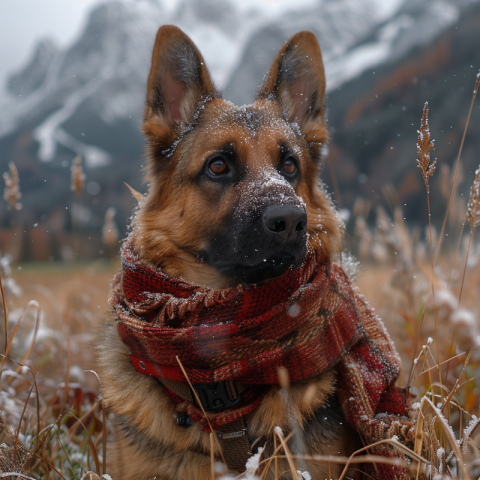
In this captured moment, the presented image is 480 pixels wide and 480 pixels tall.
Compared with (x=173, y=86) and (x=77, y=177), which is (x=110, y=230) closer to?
(x=77, y=177)

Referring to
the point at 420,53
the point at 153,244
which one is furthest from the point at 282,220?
the point at 420,53

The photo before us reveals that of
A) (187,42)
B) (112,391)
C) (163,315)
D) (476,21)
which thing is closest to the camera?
(163,315)

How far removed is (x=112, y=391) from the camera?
1993 millimetres

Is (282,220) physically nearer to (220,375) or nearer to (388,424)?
(220,375)

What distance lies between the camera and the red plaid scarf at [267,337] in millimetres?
1688

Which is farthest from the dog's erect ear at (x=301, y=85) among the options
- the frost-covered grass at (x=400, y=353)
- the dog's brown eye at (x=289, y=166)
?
the frost-covered grass at (x=400, y=353)

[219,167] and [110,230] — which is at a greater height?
[219,167]

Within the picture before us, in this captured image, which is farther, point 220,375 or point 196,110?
point 196,110

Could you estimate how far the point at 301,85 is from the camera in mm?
2459

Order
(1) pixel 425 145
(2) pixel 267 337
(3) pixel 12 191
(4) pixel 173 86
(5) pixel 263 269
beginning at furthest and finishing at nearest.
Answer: (4) pixel 173 86
(3) pixel 12 191
(5) pixel 263 269
(2) pixel 267 337
(1) pixel 425 145

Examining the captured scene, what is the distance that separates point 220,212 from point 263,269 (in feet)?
1.32

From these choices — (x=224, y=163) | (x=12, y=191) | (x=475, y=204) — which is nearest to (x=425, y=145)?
(x=475, y=204)

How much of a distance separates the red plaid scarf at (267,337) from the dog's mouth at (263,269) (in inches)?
2.2

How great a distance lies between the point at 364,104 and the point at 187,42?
20.0 meters
